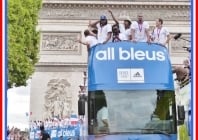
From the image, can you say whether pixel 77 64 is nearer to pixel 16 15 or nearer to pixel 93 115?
pixel 16 15

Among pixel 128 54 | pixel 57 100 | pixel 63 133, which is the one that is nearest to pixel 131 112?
pixel 128 54

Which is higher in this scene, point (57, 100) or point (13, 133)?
point (57, 100)

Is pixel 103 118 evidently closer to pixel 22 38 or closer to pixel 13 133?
pixel 13 133

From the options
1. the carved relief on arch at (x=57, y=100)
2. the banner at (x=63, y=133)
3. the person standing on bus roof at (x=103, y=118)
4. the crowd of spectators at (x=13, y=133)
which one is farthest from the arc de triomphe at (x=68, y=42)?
the person standing on bus roof at (x=103, y=118)

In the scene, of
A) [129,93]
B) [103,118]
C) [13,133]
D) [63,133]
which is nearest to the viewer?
[103,118]

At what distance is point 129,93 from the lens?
9.51m

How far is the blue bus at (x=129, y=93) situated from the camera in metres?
9.27

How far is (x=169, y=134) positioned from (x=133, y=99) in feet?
2.46

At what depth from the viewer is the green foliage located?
68.8 feet

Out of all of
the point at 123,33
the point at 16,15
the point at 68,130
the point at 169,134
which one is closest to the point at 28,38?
the point at 16,15

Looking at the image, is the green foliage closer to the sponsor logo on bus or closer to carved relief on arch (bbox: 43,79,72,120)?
the sponsor logo on bus

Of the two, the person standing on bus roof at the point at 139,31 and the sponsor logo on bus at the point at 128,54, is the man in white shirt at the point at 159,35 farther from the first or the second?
the sponsor logo on bus at the point at 128,54

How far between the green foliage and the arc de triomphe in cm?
1303

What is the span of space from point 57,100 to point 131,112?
26.7 metres
